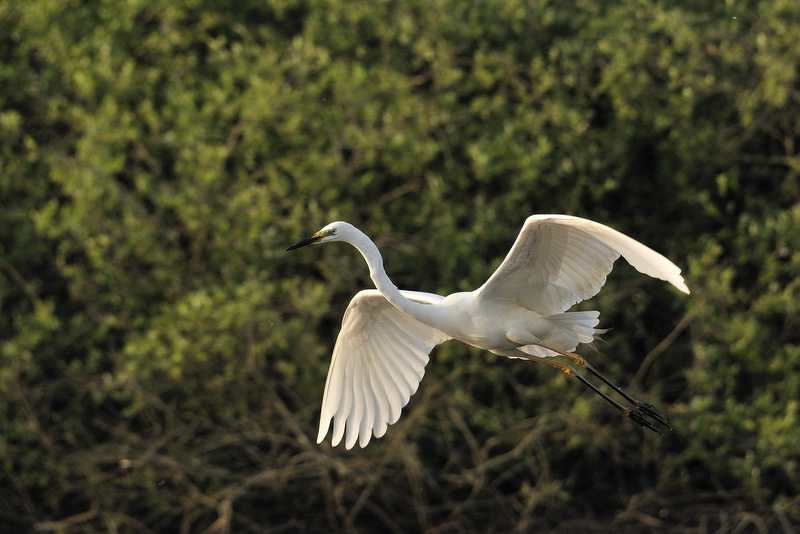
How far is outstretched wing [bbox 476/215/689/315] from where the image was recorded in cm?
438

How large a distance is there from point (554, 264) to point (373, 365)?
4.41ft

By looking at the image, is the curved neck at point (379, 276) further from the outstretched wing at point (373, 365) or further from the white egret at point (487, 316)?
the outstretched wing at point (373, 365)

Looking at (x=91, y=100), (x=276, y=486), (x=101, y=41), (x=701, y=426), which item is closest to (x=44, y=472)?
(x=276, y=486)

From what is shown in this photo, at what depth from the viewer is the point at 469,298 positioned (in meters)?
5.01

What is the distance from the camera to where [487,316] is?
496cm

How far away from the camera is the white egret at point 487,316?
455 cm

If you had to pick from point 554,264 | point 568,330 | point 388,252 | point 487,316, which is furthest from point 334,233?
point 388,252

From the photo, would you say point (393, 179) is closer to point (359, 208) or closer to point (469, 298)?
point (359, 208)

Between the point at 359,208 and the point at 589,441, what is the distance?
8.36 ft

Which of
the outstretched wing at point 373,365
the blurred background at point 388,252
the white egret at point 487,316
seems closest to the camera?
the white egret at point 487,316

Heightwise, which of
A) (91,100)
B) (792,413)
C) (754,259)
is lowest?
(792,413)

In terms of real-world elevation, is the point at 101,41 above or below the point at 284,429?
above

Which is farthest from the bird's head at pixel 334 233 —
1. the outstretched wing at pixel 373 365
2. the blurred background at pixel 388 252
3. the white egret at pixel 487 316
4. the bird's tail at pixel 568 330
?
the blurred background at pixel 388 252

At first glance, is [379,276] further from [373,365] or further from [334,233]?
[373,365]
